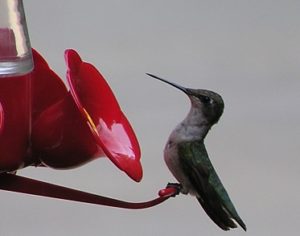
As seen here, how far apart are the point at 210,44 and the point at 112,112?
347 cm

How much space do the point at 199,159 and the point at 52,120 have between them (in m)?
0.37

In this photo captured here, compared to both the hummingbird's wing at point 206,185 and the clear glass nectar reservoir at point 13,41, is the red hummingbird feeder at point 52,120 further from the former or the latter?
the hummingbird's wing at point 206,185

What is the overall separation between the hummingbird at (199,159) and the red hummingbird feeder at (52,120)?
13 centimetres

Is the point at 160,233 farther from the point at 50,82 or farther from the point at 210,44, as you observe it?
the point at 50,82

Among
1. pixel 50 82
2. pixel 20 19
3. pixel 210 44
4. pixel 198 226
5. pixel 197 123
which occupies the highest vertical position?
pixel 20 19

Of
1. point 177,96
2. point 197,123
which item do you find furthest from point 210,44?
point 197,123

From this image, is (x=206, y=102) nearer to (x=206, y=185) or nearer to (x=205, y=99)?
(x=205, y=99)

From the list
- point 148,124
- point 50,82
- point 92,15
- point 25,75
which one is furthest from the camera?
point 92,15

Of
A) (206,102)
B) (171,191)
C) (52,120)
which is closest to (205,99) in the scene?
(206,102)

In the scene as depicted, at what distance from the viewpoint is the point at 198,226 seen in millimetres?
3760

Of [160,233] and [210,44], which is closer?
[160,233]

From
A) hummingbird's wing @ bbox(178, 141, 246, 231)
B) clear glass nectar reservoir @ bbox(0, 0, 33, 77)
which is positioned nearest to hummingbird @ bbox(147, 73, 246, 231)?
hummingbird's wing @ bbox(178, 141, 246, 231)

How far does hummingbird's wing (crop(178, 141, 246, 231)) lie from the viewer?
1.60 metres

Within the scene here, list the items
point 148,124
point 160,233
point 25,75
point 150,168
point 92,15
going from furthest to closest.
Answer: point 92,15, point 148,124, point 150,168, point 160,233, point 25,75
